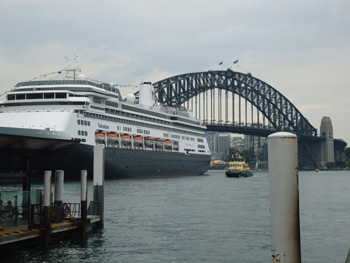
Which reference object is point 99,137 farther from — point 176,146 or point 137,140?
point 176,146

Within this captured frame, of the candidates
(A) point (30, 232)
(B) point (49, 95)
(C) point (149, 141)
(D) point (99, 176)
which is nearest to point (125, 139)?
(C) point (149, 141)

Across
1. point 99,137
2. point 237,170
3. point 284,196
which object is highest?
point 99,137

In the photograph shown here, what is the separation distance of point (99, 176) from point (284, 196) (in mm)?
14001


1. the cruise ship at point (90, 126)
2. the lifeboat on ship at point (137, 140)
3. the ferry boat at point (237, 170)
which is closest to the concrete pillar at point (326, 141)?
the ferry boat at point (237, 170)

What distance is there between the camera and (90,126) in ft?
196

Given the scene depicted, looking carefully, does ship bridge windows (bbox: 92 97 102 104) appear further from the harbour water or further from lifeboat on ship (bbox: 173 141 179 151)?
the harbour water

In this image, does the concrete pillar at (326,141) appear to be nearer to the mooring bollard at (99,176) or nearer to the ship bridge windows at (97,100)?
the ship bridge windows at (97,100)

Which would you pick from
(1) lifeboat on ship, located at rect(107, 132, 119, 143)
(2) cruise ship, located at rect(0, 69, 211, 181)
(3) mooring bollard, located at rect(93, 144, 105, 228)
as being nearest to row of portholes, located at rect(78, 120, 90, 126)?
(2) cruise ship, located at rect(0, 69, 211, 181)

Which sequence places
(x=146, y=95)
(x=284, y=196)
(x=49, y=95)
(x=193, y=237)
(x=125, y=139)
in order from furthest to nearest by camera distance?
(x=146, y=95) < (x=125, y=139) < (x=49, y=95) < (x=193, y=237) < (x=284, y=196)

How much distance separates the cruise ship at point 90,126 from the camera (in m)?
54.4

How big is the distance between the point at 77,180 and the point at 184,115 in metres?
39.9

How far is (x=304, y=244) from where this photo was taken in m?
18.5

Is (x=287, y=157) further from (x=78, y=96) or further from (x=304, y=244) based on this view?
(x=78, y=96)

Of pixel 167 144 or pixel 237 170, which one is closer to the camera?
pixel 167 144
